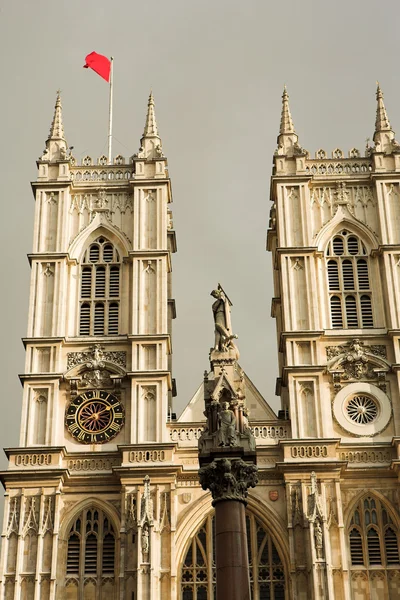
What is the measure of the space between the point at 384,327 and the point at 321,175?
644cm

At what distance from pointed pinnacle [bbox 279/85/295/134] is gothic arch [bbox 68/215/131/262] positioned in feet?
24.3

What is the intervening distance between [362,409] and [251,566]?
6.34 m

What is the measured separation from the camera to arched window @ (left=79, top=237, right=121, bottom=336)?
126ft

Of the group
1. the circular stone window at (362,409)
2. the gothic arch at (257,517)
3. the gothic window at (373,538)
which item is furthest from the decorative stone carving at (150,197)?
the gothic window at (373,538)

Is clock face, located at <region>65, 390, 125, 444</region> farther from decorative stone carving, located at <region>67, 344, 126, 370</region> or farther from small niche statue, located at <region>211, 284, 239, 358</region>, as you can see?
small niche statue, located at <region>211, 284, 239, 358</region>

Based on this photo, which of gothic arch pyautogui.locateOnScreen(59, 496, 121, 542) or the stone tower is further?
gothic arch pyautogui.locateOnScreen(59, 496, 121, 542)

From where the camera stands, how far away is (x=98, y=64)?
45062 millimetres

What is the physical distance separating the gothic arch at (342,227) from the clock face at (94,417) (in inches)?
359

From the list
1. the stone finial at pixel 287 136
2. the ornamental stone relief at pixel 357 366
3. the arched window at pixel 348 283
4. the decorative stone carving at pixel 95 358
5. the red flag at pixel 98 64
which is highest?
the red flag at pixel 98 64


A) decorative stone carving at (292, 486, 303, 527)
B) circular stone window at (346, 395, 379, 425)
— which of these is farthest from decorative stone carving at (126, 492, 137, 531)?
circular stone window at (346, 395, 379, 425)

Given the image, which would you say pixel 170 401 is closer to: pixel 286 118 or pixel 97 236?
pixel 97 236

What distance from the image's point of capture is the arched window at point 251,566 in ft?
111

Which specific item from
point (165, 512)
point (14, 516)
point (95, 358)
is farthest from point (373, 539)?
point (14, 516)

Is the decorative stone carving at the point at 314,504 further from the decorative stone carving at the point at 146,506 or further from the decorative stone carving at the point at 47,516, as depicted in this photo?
the decorative stone carving at the point at 47,516
